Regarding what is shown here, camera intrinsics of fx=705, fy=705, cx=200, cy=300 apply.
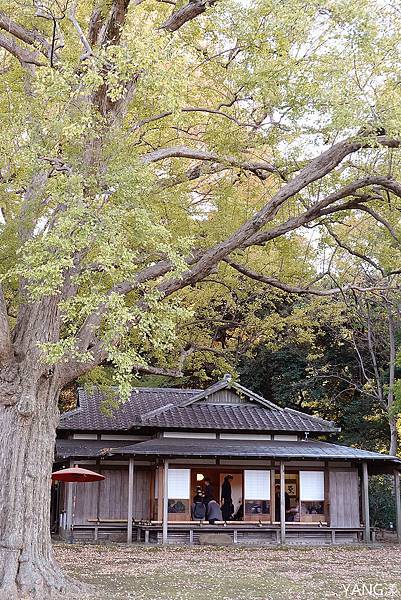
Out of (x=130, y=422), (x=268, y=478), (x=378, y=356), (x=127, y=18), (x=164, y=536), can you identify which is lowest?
(x=164, y=536)

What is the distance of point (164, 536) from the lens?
19.9m

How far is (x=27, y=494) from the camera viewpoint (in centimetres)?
1016

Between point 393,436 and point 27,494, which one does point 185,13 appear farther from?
point 393,436

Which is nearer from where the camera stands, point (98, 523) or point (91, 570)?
point (91, 570)

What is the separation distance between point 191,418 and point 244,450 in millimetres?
2285

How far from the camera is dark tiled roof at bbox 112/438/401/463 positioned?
20.1m

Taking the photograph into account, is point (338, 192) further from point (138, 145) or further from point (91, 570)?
point (91, 570)

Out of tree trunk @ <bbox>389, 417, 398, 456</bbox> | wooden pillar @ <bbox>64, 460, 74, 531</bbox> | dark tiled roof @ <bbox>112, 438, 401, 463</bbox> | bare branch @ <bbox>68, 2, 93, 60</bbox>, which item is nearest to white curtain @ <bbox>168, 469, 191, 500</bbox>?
dark tiled roof @ <bbox>112, 438, 401, 463</bbox>

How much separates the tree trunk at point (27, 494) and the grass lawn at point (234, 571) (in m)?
0.95

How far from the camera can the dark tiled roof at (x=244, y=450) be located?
20094mm

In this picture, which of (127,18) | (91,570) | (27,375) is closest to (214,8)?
(127,18)

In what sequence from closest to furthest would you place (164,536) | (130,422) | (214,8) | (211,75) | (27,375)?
(27,375)
(214,8)
(211,75)
(164,536)
(130,422)

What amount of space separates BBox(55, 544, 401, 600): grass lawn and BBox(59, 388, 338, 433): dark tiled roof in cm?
416

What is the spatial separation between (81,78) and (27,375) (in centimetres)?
433
